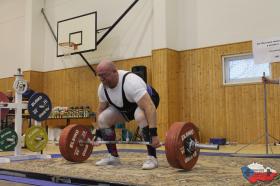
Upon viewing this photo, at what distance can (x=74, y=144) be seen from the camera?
10.1 ft

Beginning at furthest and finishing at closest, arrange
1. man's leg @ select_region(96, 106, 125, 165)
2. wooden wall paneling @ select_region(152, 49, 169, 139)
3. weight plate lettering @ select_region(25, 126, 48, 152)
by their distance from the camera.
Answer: wooden wall paneling @ select_region(152, 49, 169, 139), weight plate lettering @ select_region(25, 126, 48, 152), man's leg @ select_region(96, 106, 125, 165)

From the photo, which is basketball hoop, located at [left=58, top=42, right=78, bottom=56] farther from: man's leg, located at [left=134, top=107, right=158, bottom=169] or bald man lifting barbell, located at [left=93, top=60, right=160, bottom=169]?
man's leg, located at [left=134, top=107, right=158, bottom=169]

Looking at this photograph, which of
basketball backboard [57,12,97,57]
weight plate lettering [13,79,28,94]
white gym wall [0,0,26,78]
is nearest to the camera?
weight plate lettering [13,79,28,94]

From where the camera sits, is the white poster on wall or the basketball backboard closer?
the white poster on wall


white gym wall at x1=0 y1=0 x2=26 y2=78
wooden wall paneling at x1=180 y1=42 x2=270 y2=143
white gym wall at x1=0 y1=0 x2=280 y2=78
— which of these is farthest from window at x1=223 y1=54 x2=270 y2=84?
white gym wall at x1=0 y1=0 x2=26 y2=78

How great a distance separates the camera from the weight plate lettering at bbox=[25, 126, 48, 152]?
12.1 ft

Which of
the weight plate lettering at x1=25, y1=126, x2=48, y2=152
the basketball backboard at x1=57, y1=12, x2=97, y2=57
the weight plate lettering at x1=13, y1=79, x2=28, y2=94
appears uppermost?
the basketball backboard at x1=57, y1=12, x2=97, y2=57

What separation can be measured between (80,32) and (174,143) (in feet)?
20.3

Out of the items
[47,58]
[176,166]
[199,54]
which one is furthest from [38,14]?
[176,166]

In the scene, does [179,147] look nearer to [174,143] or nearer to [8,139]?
[174,143]

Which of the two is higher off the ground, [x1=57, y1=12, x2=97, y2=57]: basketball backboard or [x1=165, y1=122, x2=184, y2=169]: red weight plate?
[x1=57, y1=12, x2=97, y2=57]: basketball backboard

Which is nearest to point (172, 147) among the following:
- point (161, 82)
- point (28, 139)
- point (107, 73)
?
point (107, 73)

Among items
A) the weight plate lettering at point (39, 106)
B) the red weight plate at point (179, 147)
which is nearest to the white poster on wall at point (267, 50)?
the red weight plate at point (179, 147)

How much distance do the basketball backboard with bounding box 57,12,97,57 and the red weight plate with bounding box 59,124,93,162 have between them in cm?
492
